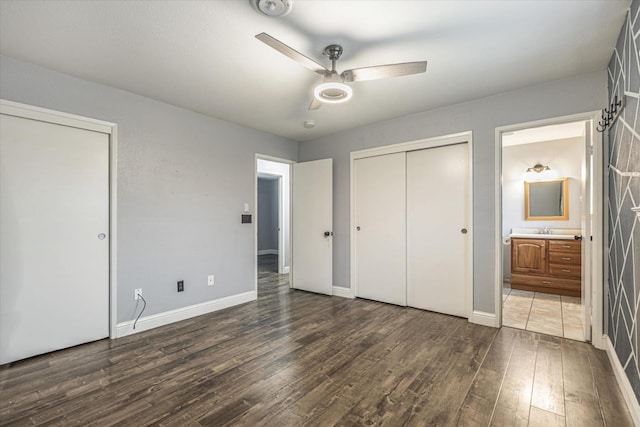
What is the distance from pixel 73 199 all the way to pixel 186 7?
1981mm

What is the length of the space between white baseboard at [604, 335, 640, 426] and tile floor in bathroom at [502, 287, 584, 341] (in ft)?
1.42

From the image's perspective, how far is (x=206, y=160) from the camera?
11.8 feet

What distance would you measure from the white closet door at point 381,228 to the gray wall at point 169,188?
1534mm

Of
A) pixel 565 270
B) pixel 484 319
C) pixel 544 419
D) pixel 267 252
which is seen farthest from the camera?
pixel 267 252

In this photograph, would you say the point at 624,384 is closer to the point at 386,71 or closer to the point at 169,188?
the point at 386,71

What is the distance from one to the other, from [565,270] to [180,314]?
206 inches

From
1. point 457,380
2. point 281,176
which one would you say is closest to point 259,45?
point 457,380

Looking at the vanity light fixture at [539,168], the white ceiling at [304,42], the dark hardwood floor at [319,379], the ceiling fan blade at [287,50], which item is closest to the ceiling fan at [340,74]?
the ceiling fan blade at [287,50]

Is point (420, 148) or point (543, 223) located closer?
point (420, 148)

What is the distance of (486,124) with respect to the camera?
3137 mm

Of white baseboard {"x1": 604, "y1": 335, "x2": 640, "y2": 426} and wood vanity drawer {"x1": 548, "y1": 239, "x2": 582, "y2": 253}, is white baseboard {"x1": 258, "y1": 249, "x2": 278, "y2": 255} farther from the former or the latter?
white baseboard {"x1": 604, "y1": 335, "x2": 640, "y2": 426}

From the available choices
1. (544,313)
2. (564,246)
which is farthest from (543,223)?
(544,313)

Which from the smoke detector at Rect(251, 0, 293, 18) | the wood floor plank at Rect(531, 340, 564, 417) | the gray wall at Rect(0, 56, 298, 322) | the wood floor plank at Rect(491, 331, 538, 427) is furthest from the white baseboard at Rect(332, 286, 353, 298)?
the smoke detector at Rect(251, 0, 293, 18)

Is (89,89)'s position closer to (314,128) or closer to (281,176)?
(314,128)
